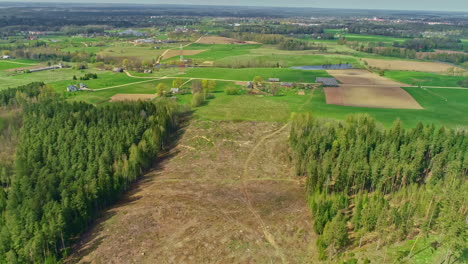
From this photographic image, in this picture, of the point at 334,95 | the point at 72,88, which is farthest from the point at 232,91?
the point at 72,88

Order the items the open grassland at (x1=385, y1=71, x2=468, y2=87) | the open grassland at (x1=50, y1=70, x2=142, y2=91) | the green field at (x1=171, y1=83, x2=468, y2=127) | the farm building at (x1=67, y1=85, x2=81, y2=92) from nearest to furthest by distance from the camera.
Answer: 1. the green field at (x1=171, y1=83, x2=468, y2=127)
2. the farm building at (x1=67, y1=85, x2=81, y2=92)
3. the open grassland at (x1=50, y1=70, x2=142, y2=91)
4. the open grassland at (x1=385, y1=71, x2=468, y2=87)

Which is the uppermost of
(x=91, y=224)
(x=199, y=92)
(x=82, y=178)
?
(x=199, y=92)

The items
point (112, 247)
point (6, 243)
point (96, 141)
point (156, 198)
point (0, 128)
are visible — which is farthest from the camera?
point (0, 128)

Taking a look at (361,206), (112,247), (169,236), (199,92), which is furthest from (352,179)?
(199,92)

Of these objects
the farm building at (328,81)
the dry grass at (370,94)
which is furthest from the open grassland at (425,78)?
the farm building at (328,81)

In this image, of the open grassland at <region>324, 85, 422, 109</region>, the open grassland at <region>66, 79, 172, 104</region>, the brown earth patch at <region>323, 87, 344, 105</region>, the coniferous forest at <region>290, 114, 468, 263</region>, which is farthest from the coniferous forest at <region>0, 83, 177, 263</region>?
the open grassland at <region>324, 85, 422, 109</region>

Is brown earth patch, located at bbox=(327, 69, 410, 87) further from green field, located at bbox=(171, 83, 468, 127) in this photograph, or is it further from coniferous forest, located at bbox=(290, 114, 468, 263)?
coniferous forest, located at bbox=(290, 114, 468, 263)

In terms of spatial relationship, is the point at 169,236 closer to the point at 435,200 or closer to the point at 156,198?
the point at 156,198
